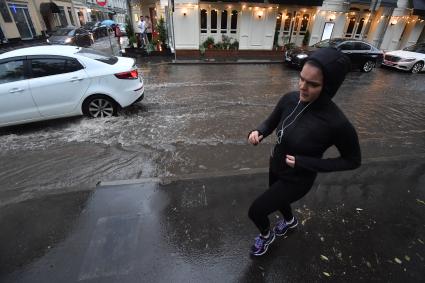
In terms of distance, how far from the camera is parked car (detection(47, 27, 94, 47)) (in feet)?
58.7

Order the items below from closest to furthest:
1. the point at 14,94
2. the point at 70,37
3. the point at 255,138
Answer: the point at 255,138, the point at 14,94, the point at 70,37

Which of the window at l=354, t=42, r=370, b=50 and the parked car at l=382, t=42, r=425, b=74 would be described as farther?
the parked car at l=382, t=42, r=425, b=74

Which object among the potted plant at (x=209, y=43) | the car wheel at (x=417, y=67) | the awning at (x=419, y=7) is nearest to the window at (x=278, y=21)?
the potted plant at (x=209, y=43)

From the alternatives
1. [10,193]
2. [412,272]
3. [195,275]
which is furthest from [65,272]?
[412,272]

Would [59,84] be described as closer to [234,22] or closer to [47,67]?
[47,67]

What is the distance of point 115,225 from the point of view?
311 centimetres

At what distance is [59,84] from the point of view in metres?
5.35

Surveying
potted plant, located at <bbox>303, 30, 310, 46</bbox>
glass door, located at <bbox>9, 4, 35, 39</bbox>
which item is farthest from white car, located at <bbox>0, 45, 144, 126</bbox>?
glass door, located at <bbox>9, 4, 35, 39</bbox>

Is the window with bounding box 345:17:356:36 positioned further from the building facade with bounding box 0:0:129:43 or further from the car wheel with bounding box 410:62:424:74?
the building facade with bounding box 0:0:129:43

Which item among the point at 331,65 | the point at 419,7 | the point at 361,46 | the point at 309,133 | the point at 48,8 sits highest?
the point at 419,7

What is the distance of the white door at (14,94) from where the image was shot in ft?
16.6

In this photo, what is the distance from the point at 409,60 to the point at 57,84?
17.3 m

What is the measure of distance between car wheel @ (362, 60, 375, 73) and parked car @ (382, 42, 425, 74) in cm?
158

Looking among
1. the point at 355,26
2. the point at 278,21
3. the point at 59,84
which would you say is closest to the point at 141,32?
the point at 278,21
